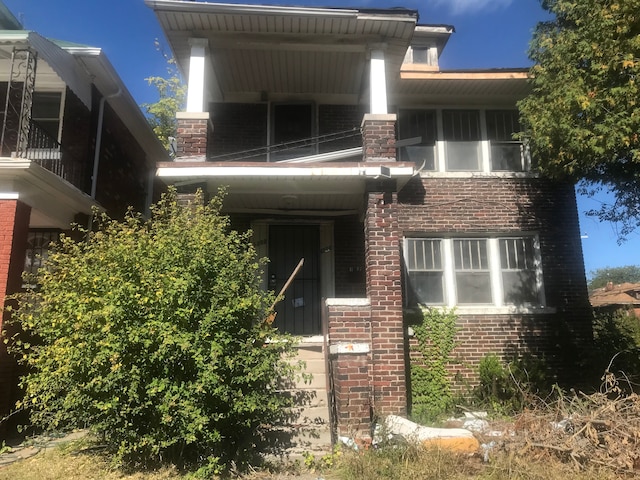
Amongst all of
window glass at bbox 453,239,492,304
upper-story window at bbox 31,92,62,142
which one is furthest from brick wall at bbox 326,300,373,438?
→ upper-story window at bbox 31,92,62,142

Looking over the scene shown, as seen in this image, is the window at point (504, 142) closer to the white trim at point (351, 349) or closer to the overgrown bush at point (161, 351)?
the white trim at point (351, 349)

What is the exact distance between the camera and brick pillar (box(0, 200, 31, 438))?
6500 millimetres

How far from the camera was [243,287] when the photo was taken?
554 cm

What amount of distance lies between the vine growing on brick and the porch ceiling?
4.43 metres

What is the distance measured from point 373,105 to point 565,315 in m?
5.06

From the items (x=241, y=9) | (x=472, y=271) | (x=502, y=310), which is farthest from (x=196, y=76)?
(x=502, y=310)

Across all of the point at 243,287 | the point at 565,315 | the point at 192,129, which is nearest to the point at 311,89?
the point at 192,129

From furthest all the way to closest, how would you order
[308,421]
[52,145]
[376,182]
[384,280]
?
[52,145]
[376,182]
[384,280]
[308,421]

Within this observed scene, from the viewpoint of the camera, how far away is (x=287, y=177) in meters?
7.30

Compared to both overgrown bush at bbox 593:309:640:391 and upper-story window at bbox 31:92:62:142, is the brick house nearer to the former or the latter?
overgrown bush at bbox 593:309:640:391

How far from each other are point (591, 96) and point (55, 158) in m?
8.61

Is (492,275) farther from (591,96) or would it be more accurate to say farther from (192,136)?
(192,136)

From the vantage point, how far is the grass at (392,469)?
15.4ft

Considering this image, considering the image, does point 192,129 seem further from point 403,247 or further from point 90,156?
point 403,247
